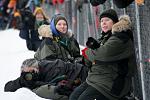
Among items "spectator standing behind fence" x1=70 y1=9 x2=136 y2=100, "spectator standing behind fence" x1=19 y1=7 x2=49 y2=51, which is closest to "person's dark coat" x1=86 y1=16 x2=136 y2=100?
"spectator standing behind fence" x1=70 y1=9 x2=136 y2=100

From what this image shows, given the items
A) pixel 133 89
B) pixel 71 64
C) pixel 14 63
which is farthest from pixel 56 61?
Result: pixel 14 63

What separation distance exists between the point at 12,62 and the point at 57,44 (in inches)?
149

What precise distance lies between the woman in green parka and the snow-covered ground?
60cm

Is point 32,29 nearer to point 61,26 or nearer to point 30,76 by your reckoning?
point 61,26

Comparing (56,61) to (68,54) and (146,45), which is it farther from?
(146,45)

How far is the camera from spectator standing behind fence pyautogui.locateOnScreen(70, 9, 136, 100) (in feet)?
16.7

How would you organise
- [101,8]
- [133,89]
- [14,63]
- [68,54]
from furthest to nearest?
1. [14,63]
2. [101,8]
3. [68,54]
4. [133,89]

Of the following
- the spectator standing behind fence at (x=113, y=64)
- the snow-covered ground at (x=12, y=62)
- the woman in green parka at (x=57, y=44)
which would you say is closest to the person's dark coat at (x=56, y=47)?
the woman in green parka at (x=57, y=44)

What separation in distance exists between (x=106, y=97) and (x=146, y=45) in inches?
32.1

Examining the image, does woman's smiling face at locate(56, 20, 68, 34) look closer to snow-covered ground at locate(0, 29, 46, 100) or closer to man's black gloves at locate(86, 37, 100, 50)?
snow-covered ground at locate(0, 29, 46, 100)

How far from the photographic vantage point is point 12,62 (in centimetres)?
1032

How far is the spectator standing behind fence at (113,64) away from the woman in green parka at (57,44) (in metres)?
1.45

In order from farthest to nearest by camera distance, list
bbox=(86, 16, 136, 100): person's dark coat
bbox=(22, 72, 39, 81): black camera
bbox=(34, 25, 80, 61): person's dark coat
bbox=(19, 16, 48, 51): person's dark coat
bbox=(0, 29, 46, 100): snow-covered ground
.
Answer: bbox=(19, 16, 48, 51): person's dark coat < bbox=(0, 29, 46, 100): snow-covered ground < bbox=(34, 25, 80, 61): person's dark coat < bbox=(22, 72, 39, 81): black camera < bbox=(86, 16, 136, 100): person's dark coat

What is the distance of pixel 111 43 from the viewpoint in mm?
5062
